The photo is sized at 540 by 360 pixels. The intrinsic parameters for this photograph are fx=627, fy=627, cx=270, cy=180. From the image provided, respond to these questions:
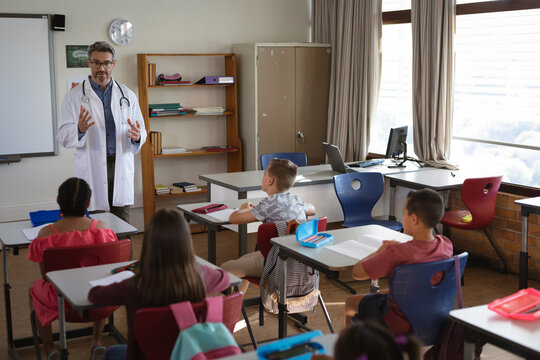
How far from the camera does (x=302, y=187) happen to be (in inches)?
211

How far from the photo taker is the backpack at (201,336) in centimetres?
201

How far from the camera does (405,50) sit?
661 cm

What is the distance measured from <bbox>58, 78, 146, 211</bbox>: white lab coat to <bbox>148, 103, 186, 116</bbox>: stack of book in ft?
5.64

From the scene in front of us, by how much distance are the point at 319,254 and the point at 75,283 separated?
1.22m

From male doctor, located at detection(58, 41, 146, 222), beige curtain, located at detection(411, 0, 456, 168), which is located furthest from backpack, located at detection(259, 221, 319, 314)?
beige curtain, located at detection(411, 0, 456, 168)

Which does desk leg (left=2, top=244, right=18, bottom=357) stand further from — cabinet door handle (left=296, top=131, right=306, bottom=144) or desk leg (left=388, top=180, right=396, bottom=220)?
cabinet door handle (left=296, top=131, right=306, bottom=144)

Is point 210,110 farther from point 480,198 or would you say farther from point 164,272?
point 164,272

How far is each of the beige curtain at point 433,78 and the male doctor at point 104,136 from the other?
274 cm

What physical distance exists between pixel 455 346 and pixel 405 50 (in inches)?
172

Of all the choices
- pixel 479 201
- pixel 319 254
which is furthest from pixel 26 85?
pixel 479 201

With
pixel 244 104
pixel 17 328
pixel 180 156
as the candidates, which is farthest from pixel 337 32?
pixel 17 328

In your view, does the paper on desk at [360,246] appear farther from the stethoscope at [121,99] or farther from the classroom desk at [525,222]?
the stethoscope at [121,99]

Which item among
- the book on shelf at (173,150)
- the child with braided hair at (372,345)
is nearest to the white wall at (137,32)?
the book on shelf at (173,150)

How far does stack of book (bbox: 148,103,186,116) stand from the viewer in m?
6.58
